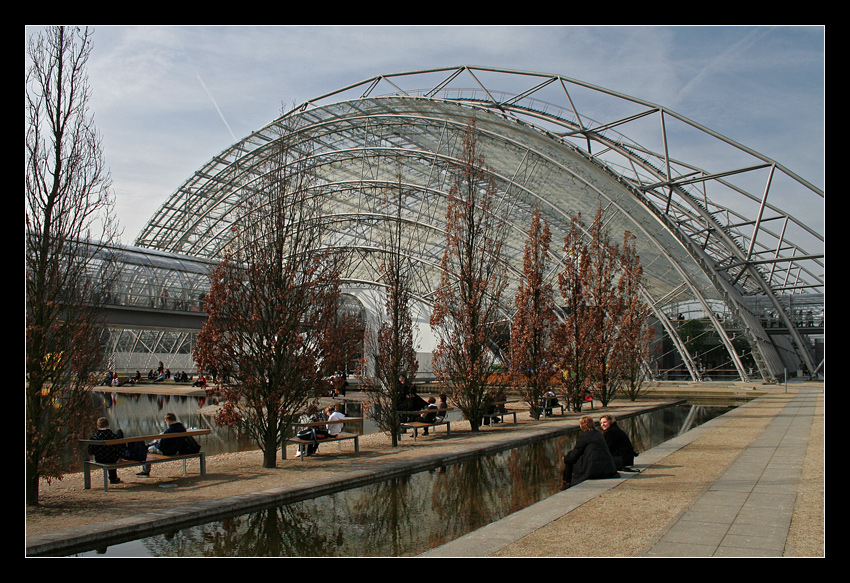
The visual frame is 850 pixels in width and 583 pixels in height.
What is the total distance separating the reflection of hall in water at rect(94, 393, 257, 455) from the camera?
18.8 m

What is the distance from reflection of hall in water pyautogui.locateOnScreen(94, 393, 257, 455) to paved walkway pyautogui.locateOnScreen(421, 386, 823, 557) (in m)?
10.4

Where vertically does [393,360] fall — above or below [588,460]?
above

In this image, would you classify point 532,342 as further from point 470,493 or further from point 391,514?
point 391,514

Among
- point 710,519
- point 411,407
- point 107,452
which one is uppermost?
point 107,452

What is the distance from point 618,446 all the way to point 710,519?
3.96 m

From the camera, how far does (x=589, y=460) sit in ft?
34.3

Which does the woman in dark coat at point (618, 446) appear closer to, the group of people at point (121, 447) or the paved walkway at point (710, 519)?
the paved walkway at point (710, 519)

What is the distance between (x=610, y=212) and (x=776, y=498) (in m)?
35.8

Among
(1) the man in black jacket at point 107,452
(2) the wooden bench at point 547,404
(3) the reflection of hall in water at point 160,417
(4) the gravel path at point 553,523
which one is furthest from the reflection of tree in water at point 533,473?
(3) the reflection of hall in water at point 160,417

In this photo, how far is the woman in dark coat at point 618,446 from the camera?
1130 cm

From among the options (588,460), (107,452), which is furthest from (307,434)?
(588,460)

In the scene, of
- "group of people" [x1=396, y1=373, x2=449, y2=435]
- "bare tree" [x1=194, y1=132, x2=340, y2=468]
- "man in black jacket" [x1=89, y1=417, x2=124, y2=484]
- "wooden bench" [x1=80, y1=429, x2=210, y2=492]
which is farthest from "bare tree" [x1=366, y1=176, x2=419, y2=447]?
"man in black jacket" [x1=89, y1=417, x2=124, y2=484]

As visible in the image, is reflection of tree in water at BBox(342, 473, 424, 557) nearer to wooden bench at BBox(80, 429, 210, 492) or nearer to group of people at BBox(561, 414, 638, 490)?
group of people at BBox(561, 414, 638, 490)

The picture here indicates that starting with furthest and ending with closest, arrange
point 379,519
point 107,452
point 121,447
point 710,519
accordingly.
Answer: point 121,447 < point 107,452 < point 379,519 < point 710,519
